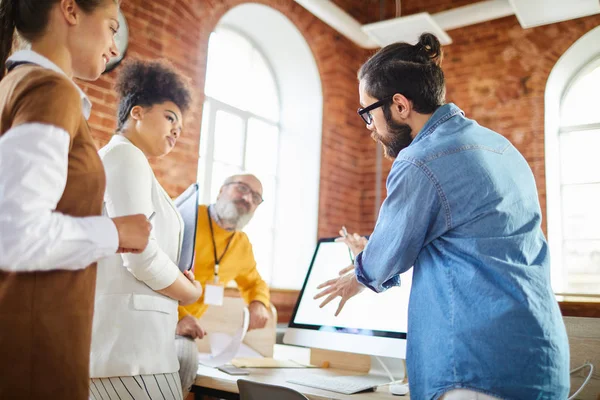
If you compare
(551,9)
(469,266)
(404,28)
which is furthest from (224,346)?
(551,9)

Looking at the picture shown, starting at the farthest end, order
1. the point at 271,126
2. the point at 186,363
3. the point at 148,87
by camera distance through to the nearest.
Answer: the point at 271,126 < the point at 186,363 < the point at 148,87

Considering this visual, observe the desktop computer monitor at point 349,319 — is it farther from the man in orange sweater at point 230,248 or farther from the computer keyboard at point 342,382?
the man in orange sweater at point 230,248

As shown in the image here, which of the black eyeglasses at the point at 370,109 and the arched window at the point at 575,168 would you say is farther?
the arched window at the point at 575,168

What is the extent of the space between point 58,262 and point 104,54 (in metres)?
0.42

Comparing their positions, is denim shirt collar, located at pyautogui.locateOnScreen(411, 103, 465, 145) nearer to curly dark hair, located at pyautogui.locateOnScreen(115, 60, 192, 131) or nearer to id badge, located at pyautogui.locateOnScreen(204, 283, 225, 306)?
curly dark hair, located at pyautogui.locateOnScreen(115, 60, 192, 131)

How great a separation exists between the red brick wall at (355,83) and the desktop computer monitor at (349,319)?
2115 mm

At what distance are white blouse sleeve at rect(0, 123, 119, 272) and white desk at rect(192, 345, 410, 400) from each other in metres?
0.94

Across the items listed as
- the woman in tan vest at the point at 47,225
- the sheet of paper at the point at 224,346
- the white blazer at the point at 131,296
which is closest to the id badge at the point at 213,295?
the sheet of paper at the point at 224,346

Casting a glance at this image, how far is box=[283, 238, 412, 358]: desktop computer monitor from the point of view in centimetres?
192

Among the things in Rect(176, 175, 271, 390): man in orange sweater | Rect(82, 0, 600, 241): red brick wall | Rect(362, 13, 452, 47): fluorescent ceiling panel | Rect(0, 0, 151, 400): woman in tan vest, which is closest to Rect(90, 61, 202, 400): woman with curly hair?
Rect(0, 0, 151, 400): woman in tan vest

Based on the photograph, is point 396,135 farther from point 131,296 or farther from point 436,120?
point 131,296

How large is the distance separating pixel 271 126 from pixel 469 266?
4723mm

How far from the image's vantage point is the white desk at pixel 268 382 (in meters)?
1.61

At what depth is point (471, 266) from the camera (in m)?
1.16
